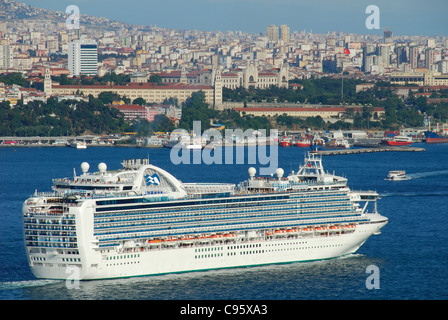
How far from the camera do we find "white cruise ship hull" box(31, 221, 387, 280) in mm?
20875

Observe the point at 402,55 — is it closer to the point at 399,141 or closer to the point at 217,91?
the point at 217,91

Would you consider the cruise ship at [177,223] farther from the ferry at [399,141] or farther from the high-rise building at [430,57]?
the high-rise building at [430,57]

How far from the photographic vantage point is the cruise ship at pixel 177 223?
2084 cm

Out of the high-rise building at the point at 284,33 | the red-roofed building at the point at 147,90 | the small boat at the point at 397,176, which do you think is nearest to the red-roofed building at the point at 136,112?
the red-roofed building at the point at 147,90

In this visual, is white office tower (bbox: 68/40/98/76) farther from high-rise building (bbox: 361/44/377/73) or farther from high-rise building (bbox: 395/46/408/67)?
high-rise building (bbox: 395/46/408/67)

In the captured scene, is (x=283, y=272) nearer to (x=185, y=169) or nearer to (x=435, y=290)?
(x=435, y=290)

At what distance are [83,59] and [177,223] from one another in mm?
79767

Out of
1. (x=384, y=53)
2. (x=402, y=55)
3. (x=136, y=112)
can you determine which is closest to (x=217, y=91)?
(x=136, y=112)

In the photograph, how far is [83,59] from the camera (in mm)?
100188

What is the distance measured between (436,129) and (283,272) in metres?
50.7

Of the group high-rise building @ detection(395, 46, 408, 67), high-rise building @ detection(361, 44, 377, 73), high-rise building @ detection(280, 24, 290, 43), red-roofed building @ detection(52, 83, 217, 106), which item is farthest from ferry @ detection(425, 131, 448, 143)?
high-rise building @ detection(280, 24, 290, 43)

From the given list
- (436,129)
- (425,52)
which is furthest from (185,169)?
(425,52)

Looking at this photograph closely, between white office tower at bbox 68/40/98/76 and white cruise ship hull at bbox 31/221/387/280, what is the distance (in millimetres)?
77570

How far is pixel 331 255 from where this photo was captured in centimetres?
2375
